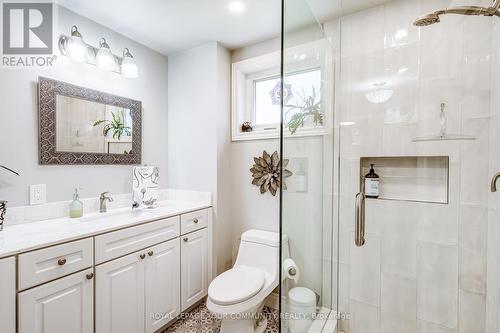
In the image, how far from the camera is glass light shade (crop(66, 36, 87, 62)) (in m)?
1.56

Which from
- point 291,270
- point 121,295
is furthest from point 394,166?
point 121,295

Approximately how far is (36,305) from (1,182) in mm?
753

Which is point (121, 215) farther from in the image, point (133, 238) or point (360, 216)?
point (360, 216)

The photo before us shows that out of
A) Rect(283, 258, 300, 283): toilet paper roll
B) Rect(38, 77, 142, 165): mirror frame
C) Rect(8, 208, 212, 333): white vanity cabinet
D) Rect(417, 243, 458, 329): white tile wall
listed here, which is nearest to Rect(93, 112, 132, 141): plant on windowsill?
Rect(38, 77, 142, 165): mirror frame

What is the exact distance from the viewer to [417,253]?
1.45 m

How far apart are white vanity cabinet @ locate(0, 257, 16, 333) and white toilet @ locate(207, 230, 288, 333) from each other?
90 centimetres

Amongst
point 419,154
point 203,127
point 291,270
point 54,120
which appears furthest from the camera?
point 203,127

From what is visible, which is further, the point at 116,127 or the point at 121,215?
the point at 116,127

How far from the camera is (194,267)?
1.92 m

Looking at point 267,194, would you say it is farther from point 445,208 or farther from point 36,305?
point 36,305

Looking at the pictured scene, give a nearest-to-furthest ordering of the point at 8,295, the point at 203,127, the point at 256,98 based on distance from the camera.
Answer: the point at 8,295 → the point at 203,127 → the point at 256,98

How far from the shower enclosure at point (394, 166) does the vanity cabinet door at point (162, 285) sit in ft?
3.24

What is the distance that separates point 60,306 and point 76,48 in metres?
1.52

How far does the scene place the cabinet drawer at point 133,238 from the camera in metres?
1.32
